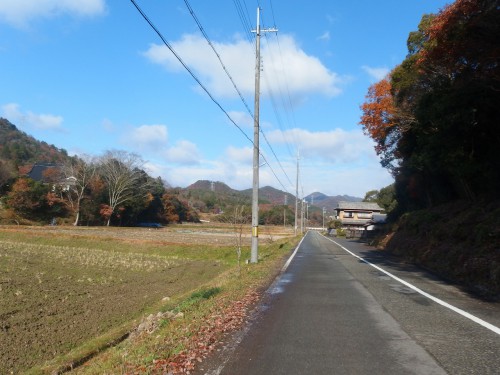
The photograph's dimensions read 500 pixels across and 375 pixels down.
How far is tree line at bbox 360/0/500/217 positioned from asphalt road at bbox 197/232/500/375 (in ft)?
28.1

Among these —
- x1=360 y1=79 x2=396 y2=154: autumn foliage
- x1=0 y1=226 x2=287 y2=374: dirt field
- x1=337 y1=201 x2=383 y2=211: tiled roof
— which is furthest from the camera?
x1=337 y1=201 x2=383 y2=211: tiled roof

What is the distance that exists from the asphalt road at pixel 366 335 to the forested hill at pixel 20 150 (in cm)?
7629

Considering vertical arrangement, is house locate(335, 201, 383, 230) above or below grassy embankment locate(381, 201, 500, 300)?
above

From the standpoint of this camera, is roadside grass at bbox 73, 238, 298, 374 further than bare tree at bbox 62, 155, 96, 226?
No

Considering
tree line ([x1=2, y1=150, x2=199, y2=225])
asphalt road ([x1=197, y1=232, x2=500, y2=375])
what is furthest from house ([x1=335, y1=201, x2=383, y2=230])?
asphalt road ([x1=197, y1=232, x2=500, y2=375])

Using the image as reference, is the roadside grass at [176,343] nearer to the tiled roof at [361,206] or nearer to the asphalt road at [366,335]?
the asphalt road at [366,335]

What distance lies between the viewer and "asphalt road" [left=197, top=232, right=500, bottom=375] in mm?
5066

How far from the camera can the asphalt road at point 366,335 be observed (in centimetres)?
507

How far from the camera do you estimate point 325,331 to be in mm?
6734

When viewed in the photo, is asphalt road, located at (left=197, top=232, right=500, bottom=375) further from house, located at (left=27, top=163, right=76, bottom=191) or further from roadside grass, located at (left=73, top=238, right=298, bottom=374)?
house, located at (left=27, top=163, right=76, bottom=191)

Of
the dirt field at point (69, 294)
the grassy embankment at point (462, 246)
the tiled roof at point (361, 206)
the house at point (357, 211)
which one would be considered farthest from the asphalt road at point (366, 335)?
the tiled roof at point (361, 206)

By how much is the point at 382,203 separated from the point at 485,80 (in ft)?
216

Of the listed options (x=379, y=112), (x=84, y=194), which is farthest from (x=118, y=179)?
(x=379, y=112)

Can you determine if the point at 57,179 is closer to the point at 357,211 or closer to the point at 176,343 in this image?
the point at 357,211
